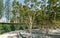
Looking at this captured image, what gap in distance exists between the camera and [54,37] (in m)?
11.6

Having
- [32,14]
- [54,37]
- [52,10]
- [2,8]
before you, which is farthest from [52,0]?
[2,8]

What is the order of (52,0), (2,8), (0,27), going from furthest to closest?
(2,8), (0,27), (52,0)

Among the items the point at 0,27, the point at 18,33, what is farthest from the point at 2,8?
the point at 18,33

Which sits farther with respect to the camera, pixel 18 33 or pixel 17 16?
pixel 18 33

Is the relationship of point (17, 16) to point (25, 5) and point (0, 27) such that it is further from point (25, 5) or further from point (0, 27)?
point (0, 27)

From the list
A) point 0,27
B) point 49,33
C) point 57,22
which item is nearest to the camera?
point 57,22

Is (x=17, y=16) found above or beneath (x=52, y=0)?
beneath

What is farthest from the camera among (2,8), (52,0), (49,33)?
(2,8)

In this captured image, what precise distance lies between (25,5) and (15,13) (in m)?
1.03

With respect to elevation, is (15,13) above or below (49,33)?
above

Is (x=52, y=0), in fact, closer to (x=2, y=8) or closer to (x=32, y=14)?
(x=32, y=14)

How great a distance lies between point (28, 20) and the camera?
1042 centimetres

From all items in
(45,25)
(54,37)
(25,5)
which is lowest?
Result: (54,37)

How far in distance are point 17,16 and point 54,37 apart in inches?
121
